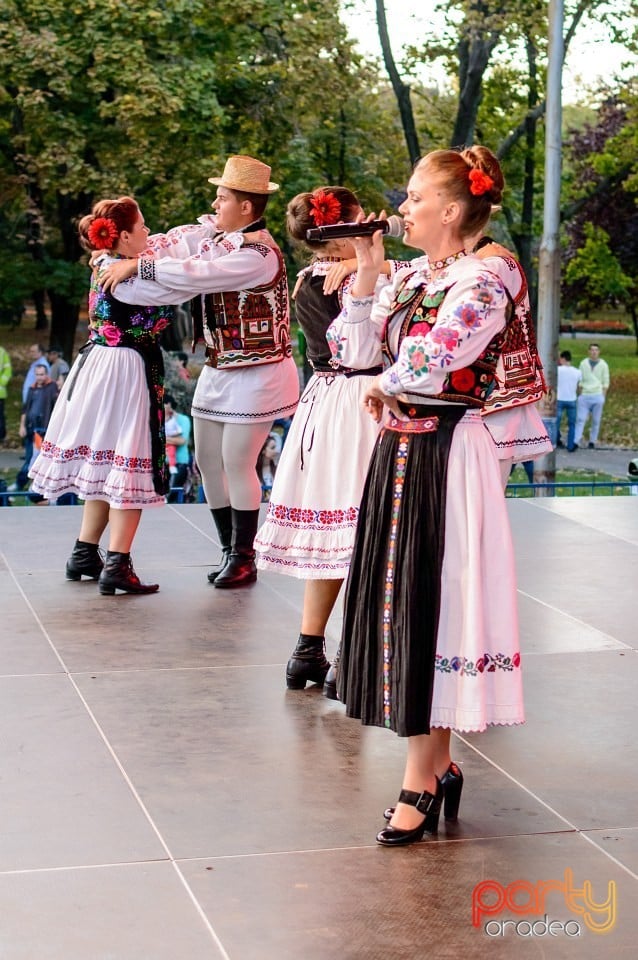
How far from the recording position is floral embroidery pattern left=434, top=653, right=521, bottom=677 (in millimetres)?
3459

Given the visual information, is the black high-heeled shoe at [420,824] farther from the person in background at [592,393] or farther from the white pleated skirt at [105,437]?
the person in background at [592,393]

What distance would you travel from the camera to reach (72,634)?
5.46m

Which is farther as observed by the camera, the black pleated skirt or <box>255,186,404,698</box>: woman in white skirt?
<box>255,186,404,698</box>: woman in white skirt

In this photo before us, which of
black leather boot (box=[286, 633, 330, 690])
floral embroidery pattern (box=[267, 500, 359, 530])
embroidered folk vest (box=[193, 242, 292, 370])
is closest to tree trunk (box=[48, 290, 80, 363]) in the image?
embroidered folk vest (box=[193, 242, 292, 370])

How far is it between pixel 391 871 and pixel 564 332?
1566 inches

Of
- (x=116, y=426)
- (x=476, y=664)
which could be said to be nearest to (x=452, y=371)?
(x=476, y=664)

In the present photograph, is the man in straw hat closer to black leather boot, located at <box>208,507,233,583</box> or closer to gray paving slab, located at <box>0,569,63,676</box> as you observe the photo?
black leather boot, located at <box>208,507,233,583</box>

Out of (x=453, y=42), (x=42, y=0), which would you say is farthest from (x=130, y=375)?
(x=453, y=42)

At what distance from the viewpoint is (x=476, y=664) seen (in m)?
3.46

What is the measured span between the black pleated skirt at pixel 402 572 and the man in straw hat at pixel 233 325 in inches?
89.6

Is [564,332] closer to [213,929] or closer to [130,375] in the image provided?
[130,375]

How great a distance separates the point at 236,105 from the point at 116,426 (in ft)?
44.4

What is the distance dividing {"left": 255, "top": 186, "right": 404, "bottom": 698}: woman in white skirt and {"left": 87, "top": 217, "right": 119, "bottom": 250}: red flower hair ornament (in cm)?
122

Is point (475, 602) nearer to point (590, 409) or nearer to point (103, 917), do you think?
point (103, 917)
